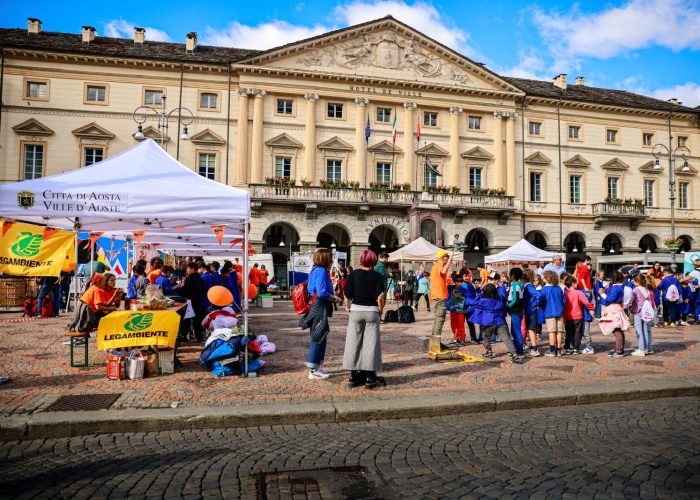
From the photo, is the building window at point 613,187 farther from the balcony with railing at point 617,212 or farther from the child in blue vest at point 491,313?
the child in blue vest at point 491,313

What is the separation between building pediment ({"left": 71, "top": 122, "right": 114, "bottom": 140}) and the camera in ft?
102

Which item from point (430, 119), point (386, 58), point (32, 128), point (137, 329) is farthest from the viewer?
point (430, 119)

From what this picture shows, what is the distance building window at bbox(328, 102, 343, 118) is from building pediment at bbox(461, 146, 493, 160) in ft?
31.3

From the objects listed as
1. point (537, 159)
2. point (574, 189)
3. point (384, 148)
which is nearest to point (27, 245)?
point (384, 148)

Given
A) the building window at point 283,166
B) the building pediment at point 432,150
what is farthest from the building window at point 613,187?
the building window at point 283,166

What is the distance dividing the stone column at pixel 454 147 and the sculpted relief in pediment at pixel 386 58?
2.43 meters

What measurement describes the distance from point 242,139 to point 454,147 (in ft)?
49.5

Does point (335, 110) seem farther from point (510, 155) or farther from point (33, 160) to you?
point (33, 160)

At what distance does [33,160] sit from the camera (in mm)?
30719

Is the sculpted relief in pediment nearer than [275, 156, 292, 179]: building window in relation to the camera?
No

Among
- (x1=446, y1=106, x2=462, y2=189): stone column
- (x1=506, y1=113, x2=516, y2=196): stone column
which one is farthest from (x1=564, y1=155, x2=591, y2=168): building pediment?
(x1=446, y1=106, x2=462, y2=189): stone column

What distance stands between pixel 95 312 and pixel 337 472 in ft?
20.2

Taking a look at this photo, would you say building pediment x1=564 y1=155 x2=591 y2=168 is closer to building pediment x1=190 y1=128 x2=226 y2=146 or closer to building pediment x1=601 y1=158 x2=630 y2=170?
Answer: building pediment x1=601 y1=158 x2=630 y2=170

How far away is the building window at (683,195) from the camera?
40.9 metres
